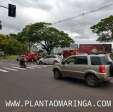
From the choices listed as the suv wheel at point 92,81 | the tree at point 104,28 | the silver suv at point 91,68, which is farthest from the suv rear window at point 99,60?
the tree at point 104,28

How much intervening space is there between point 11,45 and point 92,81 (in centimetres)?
7389

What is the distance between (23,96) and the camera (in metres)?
8.33

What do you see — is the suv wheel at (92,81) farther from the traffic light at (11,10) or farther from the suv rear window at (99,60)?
the traffic light at (11,10)

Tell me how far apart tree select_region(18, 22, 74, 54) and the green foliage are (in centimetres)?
1543

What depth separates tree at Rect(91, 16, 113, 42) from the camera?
49219 mm

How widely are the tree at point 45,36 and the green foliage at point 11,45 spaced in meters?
15.4

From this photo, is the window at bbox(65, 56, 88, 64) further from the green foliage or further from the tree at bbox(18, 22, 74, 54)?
the green foliage

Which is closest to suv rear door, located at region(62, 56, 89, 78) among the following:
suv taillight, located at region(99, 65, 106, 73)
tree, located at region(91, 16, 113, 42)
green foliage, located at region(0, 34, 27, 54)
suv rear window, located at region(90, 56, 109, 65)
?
suv rear window, located at region(90, 56, 109, 65)

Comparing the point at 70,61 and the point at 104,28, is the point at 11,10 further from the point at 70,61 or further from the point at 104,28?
the point at 104,28

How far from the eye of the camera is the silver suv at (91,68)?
10530mm

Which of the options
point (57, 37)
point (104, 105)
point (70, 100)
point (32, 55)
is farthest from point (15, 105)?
point (57, 37)

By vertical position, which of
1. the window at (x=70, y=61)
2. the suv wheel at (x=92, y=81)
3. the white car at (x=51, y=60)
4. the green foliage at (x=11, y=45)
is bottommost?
the suv wheel at (x=92, y=81)

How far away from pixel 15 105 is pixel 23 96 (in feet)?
4.00

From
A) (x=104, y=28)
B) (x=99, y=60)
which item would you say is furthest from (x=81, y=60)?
(x=104, y=28)
